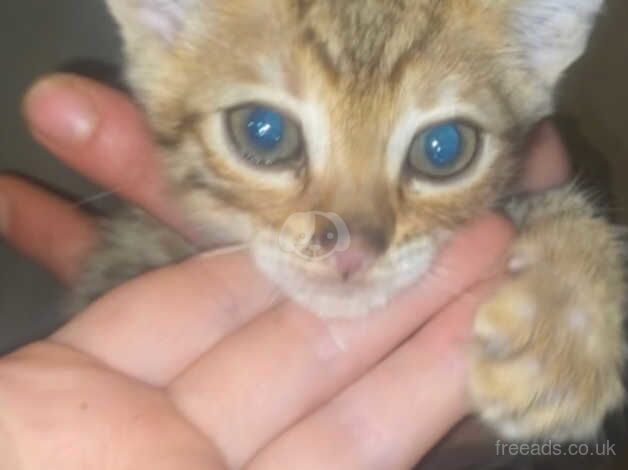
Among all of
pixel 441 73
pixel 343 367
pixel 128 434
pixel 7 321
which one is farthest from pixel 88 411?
pixel 7 321

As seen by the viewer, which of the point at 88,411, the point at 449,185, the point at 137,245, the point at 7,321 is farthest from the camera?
the point at 7,321

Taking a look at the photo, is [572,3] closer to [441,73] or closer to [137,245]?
[441,73]

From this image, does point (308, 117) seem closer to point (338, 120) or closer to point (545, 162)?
point (338, 120)

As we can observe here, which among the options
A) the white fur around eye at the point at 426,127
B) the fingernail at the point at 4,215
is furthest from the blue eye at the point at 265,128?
the fingernail at the point at 4,215

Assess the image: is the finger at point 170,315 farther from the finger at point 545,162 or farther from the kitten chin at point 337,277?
the finger at point 545,162

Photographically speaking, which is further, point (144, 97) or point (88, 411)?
point (144, 97)

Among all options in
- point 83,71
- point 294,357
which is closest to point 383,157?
point 294,357
